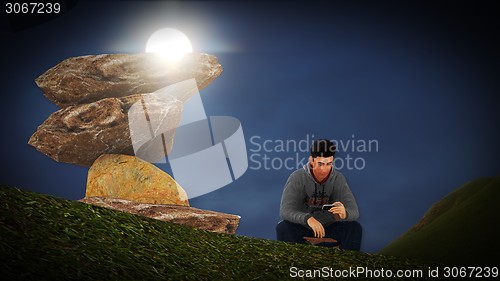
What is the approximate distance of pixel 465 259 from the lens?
8.43 m

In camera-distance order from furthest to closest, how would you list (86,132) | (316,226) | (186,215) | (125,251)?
(86,132) → (186,215) → (316,226) → (125,251)

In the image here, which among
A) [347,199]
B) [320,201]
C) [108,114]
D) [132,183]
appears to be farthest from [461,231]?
[108,114]

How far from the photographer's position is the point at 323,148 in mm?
7594

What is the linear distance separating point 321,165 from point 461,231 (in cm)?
355

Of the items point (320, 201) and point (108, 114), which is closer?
point (320, 201)

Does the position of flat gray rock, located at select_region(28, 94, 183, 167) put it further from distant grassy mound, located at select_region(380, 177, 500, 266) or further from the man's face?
the man's face

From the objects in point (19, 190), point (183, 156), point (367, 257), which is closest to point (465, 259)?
point (367, 257)

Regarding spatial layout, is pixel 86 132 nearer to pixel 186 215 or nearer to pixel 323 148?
pixel 186 215

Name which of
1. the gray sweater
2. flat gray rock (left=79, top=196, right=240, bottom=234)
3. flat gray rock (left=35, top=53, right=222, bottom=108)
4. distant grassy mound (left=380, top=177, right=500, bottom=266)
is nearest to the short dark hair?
the gray sweater

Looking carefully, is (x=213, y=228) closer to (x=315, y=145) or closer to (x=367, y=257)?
(x=367, y=257)

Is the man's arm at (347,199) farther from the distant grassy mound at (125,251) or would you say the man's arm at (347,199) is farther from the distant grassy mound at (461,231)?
the distant grassy mound at (461,231)

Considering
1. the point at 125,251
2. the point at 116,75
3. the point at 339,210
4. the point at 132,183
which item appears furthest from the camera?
the point at 116,75

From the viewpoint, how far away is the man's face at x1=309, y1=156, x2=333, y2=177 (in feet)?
25.1

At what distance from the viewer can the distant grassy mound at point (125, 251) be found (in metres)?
5.35
